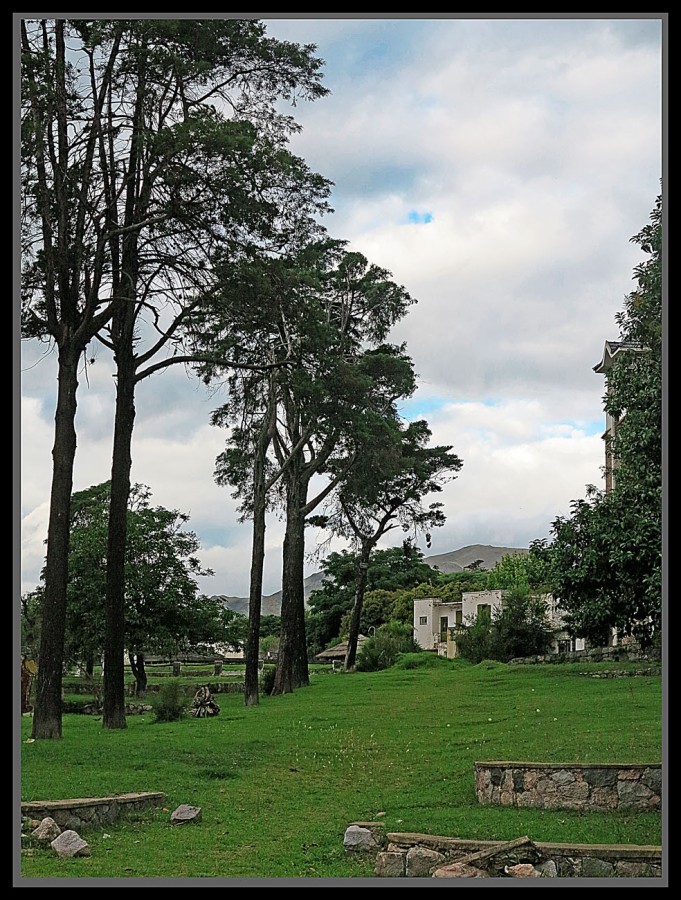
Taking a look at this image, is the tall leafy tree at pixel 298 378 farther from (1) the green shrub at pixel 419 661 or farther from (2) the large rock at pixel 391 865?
(2) the large rock at pixel 391 865

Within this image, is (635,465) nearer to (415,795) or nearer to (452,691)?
(415,795)

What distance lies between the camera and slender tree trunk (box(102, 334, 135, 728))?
15.0 metres

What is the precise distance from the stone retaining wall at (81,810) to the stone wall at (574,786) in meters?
3.21

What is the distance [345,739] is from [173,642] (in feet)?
38.2

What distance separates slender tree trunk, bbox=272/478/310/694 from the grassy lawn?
4.36 metres

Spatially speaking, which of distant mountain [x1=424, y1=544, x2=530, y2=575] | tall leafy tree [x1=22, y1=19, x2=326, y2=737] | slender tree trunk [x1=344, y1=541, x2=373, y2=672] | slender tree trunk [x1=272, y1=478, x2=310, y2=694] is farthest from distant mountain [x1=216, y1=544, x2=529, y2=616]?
tall leafy tree [x1=22, y1=19, x2=326, y2=737]

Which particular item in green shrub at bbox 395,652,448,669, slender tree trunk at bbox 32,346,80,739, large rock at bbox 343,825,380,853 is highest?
slender tree trunk at bbox 32,346,80,739

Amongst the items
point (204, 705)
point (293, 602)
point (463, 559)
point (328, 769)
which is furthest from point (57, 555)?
point (463, 559)

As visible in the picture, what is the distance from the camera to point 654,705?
47.7ft

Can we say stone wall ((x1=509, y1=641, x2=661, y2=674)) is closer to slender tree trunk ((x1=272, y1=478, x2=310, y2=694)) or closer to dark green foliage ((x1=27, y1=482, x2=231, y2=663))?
slender tree trunk ((x1=272, y1=478, x2=310, y2=694))

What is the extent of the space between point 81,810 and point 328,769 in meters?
4.21

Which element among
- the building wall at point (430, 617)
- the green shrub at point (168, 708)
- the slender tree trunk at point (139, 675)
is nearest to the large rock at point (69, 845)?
the green shrub at point (168, 708)
